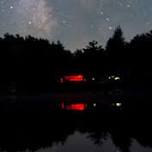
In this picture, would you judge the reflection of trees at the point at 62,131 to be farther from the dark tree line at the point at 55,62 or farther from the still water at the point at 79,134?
the dark tree line at the point at 55,62

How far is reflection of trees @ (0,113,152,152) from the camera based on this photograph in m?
16.7

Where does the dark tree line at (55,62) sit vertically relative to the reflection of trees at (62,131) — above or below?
above

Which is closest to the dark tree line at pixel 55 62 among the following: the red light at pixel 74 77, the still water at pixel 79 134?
the red light at pixel 74 77

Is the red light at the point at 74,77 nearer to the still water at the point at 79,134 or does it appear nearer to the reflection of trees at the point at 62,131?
the still water at the point at 79,134

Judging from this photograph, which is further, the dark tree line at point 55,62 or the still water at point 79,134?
the dark tree line at point 55,62

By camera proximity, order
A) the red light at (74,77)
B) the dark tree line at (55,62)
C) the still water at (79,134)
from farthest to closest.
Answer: the red light at (74,77) < the dark tree line at (55,62) < the still water at (79,134)

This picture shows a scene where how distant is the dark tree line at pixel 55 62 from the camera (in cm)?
6581

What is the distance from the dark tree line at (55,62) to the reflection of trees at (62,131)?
130 ft

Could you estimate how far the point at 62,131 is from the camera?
2056 cm

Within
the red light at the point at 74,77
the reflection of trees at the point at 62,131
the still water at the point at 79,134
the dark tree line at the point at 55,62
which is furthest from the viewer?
the red light at the point at 74,77

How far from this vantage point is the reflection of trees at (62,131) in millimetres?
16719

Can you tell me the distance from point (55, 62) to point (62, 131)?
52729 mm

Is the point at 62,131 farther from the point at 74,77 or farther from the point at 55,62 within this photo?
the point at 74,77

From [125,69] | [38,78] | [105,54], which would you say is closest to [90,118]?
[38,78]
